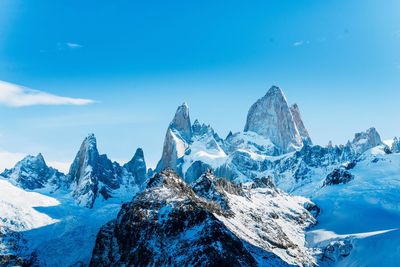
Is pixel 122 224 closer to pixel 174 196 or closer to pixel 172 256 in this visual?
pixel 174 196

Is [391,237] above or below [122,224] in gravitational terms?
below

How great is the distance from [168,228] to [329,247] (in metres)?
92.5

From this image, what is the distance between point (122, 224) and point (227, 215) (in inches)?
1639

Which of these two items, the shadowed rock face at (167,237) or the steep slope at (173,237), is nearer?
the shadowed rock face at (167,237)

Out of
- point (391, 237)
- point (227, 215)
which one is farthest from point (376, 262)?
point (227, 215)

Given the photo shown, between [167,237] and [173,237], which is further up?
[173,237]

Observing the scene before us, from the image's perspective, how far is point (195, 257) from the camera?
10562 centimetres

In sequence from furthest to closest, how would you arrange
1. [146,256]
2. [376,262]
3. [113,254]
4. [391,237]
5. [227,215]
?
[391,237] → [376,262] → [227,215] → [113,254] → [146,256]

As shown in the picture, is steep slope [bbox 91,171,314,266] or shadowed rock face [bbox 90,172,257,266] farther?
steep slope [bbox 91,171,314,266]

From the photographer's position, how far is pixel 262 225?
18138 centimetres

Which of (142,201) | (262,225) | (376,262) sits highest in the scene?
(142,201)

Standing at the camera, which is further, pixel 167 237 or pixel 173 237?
pixel 167 237

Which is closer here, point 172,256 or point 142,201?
point 172,256

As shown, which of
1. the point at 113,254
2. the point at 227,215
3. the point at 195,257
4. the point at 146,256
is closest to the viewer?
the point at 195,257
